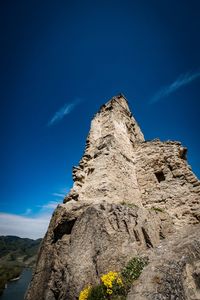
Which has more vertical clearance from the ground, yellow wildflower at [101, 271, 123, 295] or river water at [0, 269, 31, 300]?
yellow wildflower at [101, 271, 123, 295]

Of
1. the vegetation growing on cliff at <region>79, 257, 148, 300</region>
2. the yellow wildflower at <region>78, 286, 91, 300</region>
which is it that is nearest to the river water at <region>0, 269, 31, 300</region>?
the yellow wildflower at <region>78, 286, 91, 300</region>

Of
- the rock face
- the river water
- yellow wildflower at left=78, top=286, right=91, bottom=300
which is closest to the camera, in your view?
yellow wildflower at left=78, top=286, right=91, bottom=300

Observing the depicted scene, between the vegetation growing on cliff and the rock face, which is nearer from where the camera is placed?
the vegetation growing on cliff

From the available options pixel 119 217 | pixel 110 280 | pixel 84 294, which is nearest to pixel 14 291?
pixel 119 217

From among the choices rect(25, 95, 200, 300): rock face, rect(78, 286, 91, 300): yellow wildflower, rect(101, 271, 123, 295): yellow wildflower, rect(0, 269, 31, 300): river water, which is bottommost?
rect(0, 269, 31, 300): river water

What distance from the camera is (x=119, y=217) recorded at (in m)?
7.22

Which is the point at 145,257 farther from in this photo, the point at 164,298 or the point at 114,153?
the point at 114,153

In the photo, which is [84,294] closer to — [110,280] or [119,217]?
[110,280]

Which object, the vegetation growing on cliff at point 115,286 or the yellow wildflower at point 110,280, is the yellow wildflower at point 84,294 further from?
the yellow wildflower at point 110,280

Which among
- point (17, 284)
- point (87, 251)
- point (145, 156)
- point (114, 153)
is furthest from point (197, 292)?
point (17, 284)

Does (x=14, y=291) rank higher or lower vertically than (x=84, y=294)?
lower

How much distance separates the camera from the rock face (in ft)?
19.8

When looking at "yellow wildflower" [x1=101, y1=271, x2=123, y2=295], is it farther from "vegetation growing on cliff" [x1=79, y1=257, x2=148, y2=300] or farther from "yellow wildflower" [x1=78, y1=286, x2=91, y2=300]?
"yellow wildflower" [x1=78, y1=286, x2=91, y2=300]

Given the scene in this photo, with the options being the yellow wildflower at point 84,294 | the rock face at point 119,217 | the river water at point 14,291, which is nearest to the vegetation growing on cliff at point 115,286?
the yellow wildflower at point 84,294
